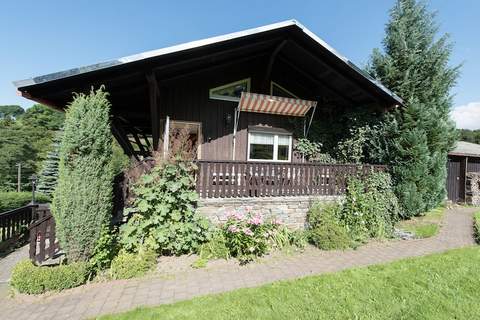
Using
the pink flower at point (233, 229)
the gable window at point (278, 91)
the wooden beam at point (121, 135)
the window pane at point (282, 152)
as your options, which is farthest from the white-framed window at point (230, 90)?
the pink flower at point (233, 229)

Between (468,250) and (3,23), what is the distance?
1456cm

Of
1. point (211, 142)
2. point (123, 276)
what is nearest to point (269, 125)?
point (211, 142)

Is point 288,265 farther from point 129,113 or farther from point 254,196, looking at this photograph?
point 129,113

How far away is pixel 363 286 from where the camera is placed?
418cm

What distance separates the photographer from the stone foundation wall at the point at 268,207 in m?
6.36

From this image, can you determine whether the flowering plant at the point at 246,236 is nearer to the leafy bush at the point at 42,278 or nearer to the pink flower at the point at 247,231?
the pink flower at the point at 247,231

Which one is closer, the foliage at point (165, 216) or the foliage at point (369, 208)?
the foliage at point (165, 216)

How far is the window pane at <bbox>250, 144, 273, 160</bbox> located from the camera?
9.71 m

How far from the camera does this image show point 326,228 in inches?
253

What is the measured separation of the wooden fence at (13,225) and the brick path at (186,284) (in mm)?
3654

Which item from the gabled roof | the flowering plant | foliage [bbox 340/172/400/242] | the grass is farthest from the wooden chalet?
the grass

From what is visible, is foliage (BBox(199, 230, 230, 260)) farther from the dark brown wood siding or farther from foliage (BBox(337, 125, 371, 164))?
foliage (BBox(337, 125, 371, 164))

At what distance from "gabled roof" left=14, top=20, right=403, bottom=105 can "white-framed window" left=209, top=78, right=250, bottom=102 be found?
8.38 ft

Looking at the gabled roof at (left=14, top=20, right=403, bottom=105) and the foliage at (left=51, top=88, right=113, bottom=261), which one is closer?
the foliage at (left=51, top=88, right=113, bottom=261)
